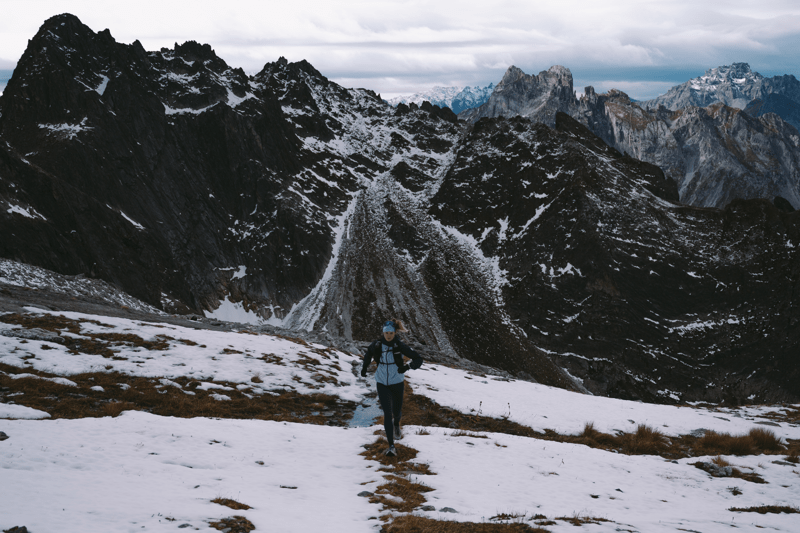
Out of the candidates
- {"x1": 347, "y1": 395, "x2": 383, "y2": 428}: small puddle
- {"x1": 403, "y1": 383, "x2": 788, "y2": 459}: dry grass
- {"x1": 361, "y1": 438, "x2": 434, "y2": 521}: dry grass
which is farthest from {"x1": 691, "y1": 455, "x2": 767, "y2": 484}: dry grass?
{"x1": 347, "y1": 395, "x2": 383, "y2": 428}: small puddle

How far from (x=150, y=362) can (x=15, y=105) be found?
11477cm

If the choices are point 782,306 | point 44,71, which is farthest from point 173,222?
point 782,306

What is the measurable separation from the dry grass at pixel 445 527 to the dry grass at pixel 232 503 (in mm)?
2683

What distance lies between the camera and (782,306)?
3494 inches

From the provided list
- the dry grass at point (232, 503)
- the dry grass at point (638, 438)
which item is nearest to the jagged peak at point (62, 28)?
the dry grass at point (638, 438)

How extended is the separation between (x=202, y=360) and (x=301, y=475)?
490 inches

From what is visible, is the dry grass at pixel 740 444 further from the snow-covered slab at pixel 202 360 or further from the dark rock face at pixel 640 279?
the dark rock face at pixel 640 279

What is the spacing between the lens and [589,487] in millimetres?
10836

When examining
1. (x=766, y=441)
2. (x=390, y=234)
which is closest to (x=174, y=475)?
(x=766, y=441)

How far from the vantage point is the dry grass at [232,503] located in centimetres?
792

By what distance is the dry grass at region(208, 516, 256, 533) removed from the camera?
698 centimetres

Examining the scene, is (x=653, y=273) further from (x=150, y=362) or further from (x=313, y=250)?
(x=150, y=362)

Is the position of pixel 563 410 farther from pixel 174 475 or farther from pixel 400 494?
pixel 174 475

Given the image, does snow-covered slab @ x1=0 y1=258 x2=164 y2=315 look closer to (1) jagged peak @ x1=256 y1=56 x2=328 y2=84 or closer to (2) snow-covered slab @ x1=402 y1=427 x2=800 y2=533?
(2) snow-covered slab @ x1=402 y1=427 x2=800 y2=533
